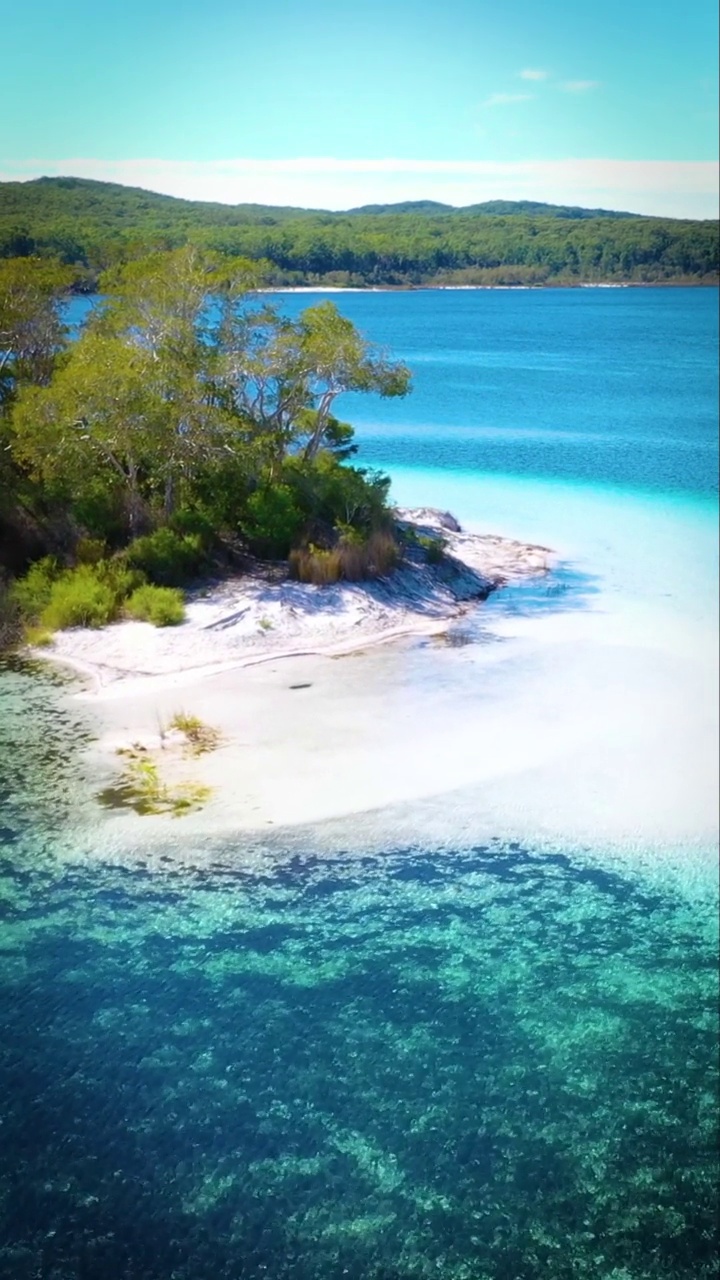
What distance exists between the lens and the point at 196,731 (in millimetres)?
9055

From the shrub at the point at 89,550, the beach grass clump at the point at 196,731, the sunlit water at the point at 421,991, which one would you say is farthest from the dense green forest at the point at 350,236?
the beach grass clump at the point at 196,731

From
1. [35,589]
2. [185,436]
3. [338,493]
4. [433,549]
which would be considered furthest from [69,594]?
[433,549]

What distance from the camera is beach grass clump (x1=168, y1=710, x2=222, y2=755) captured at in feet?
29.3

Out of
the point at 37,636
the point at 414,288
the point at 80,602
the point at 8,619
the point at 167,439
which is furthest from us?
the point at 167,439

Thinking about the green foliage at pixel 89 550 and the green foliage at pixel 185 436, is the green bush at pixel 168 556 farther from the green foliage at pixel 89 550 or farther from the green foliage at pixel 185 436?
the green foliage at pixel 89 550

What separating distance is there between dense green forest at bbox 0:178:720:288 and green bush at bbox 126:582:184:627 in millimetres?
2897

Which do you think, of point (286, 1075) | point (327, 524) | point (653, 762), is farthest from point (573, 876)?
point (327, 524)

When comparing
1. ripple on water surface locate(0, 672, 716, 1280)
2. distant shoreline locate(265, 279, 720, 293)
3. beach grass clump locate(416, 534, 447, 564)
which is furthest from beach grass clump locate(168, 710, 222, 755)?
beach grass clump locate(416, 534, 447, 564)

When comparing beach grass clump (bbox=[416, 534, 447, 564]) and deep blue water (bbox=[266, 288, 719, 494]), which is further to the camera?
beach grass clump (bbox=[416, 534, 447, 564])

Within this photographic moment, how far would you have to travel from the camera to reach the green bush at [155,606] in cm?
1008

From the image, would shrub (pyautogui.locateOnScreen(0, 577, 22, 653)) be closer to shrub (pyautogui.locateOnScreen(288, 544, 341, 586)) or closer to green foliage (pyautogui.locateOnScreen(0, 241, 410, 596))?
green foliage (pyautogui.locateOnScreen(0, 241, 410, 596))

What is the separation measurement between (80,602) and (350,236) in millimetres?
3996

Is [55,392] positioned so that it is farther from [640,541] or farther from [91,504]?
[640,541]

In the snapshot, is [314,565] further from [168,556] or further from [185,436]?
[185,436]
